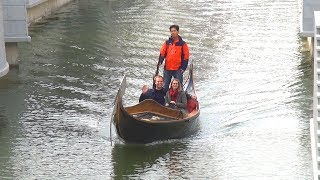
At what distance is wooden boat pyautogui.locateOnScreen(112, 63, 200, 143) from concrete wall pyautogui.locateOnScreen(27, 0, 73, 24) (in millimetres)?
13045

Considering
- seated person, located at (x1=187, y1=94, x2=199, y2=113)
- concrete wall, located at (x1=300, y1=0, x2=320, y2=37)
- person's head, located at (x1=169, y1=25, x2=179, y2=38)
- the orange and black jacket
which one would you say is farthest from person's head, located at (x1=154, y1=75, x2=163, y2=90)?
concrete wall, located at (x1=300, y1=0, x2=320, y2=37)

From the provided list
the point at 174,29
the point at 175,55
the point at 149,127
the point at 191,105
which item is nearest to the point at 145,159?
the point at 149,127

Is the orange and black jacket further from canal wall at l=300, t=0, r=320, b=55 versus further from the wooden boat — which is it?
canal wall at l=300, t=0, r=320, b=55

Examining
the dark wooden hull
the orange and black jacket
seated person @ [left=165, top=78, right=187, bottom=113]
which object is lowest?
the dark wooden hull

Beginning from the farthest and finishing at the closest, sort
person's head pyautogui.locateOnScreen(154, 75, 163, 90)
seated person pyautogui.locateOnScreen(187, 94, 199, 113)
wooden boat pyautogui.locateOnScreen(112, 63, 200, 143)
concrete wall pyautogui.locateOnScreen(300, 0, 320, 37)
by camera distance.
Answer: concrete wall pyautogui.locateOnScreen(300, 0, 320, 37) → seated person pyautogui.locateOnScreen(187, 94, 199, 113) → person's head pyautogui.locateOnScreen(154, 75, 163, 90) → wooden boat pyautogui.locateOnScreen(112, 63, 200, 143)

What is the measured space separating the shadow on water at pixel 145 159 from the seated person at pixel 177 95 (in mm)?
948

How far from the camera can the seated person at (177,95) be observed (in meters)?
17.1

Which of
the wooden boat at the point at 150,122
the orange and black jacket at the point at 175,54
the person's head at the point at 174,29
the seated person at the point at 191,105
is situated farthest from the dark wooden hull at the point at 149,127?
the orange and black jacket at the point at 175,54

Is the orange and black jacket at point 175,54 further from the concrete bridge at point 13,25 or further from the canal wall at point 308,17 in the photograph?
the concrete bridge at point 13,25

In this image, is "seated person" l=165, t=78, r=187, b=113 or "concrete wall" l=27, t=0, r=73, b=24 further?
"concrete wall" l=27, t=0, r=73, b=24

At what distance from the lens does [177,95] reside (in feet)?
56.5

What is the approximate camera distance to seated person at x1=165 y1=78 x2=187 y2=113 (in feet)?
56.2

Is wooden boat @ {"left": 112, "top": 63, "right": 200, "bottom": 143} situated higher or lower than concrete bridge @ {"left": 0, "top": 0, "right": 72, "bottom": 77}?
lower

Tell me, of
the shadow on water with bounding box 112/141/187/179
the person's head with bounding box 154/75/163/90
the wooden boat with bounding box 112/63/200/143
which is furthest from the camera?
the person's head with bounding box 154/75/163/90
